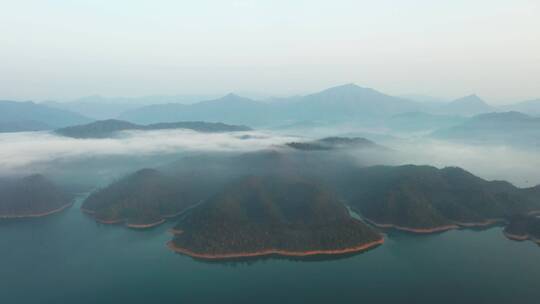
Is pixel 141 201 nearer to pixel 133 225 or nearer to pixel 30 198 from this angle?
pixel 133 225

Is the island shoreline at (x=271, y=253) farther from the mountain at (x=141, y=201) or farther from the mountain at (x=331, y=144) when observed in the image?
the mountain at (x=331, y=144)

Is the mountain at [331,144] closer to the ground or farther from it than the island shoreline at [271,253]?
farther from it

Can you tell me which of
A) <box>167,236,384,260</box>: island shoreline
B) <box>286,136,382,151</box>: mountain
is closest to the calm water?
<box>167,236,384,260</box>: island shoreline

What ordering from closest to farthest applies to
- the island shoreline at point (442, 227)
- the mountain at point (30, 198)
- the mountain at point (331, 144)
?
1. the island shoreline at point (442, 227)
2. the mountain at point (30, 198)
3. the mountain at point (331, 144)

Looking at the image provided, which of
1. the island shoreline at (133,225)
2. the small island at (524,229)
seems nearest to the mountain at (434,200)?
the small island at (524,229)

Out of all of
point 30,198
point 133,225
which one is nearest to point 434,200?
point 133,225

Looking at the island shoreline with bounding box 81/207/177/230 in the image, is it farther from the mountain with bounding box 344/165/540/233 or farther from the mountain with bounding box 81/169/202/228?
the mountain with bounding box 344/165/540/233

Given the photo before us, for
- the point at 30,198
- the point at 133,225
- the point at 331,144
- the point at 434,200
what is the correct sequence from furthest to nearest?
the point at 331,144 → the point at 30,198 → the point at 434,200 → the point at 133,225
